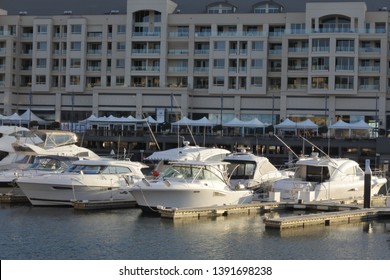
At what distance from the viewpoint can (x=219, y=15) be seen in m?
99.8

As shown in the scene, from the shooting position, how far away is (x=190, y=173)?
129ft

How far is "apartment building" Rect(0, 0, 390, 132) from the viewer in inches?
3681

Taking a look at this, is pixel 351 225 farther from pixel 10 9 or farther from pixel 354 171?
pixel 10 9

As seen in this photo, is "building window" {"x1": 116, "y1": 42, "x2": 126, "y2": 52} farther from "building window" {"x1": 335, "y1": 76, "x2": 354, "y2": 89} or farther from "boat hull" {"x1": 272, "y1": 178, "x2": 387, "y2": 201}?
"boat hull" {"x1": 272, "y1": 178, "x2": 387, "y2": 201}

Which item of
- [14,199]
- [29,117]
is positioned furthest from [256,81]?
[14,199]

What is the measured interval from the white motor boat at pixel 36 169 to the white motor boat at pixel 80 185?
3.65 metres

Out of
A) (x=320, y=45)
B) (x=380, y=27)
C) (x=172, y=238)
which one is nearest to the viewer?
(x=172, y=238)

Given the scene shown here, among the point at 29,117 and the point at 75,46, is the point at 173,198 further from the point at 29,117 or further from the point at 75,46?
the point at 75,46

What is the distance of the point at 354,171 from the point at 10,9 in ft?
259

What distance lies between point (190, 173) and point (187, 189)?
4.74ft

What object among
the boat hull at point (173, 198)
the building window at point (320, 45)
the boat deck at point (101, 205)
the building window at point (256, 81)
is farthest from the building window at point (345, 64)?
the boat hull at point (173, 198)

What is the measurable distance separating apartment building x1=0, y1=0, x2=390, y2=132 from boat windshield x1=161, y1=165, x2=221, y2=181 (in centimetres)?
5324
